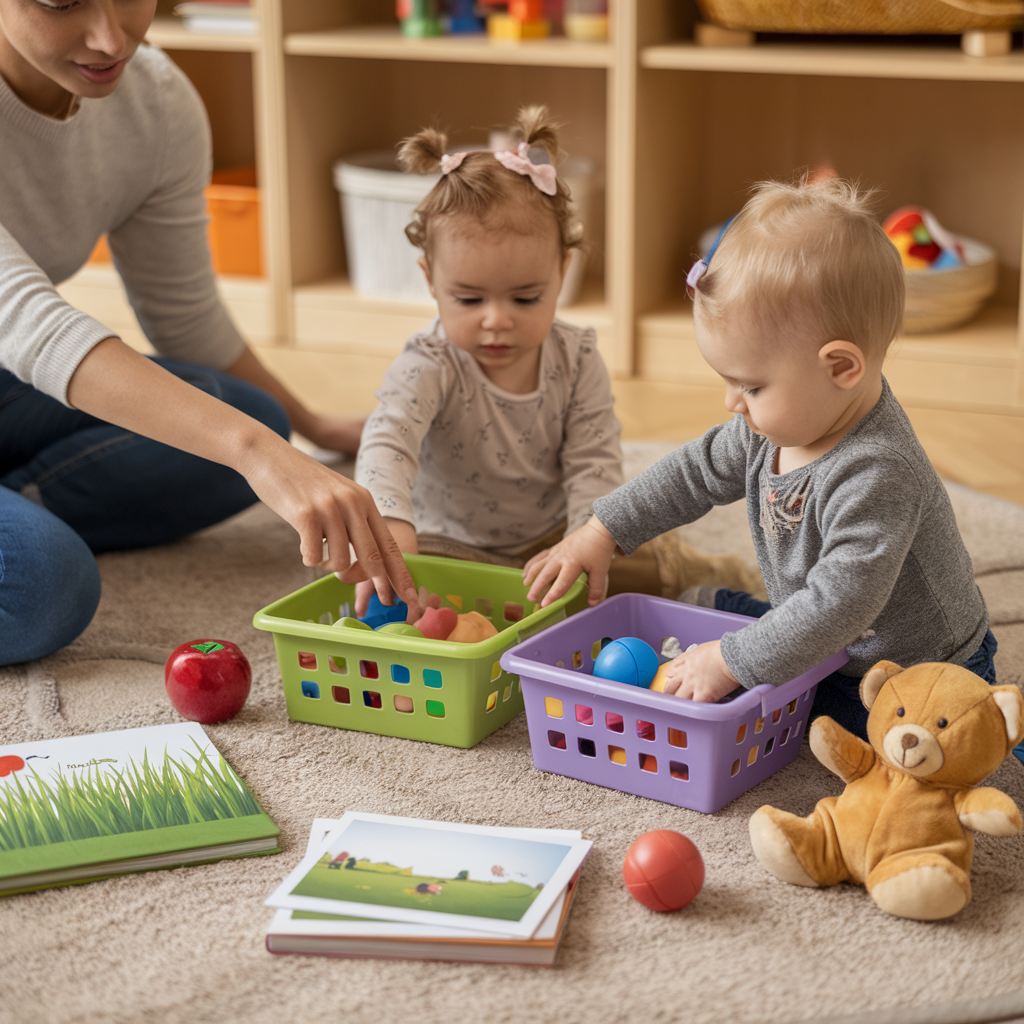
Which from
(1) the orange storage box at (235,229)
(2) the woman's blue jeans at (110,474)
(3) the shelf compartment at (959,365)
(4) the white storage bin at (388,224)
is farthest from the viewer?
(1) the orange storage box at (235,229)

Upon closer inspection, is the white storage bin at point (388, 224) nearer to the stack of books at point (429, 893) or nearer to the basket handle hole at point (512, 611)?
the basket handle hole at point (512, 611)

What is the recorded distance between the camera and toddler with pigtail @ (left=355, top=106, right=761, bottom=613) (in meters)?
1.31

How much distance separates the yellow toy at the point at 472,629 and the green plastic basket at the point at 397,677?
5 centimetres

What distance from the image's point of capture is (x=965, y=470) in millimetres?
1912

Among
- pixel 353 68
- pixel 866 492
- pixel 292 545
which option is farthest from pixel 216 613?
pixel 353 68

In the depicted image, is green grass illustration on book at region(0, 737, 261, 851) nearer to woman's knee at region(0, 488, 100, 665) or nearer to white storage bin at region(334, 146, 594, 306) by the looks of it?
woman's knee at region(0, 488, 100, 665)

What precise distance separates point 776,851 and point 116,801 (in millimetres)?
527

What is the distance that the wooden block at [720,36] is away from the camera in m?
2.21

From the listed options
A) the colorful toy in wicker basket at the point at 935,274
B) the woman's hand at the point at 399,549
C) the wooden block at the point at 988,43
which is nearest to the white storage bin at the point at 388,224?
the colorful toy in wicker basket at the point at 935,274

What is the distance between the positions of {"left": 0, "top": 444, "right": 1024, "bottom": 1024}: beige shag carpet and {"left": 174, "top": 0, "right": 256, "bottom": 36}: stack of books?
165 cm

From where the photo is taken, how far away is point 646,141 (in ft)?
7.46

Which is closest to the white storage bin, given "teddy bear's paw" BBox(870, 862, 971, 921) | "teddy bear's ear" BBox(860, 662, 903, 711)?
"teddy bear's ear" BBox(860, 662, 903, 711)

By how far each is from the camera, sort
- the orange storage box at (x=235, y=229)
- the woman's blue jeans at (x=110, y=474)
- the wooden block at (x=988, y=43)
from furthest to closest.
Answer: the orange storage box at (x=235, y=229) < the wooden block at (x=988, y=43) < the woman's blue jeans at (x=110, y=474)

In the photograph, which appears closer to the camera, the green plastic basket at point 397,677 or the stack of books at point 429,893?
Result: the stack of books at point 429,893
